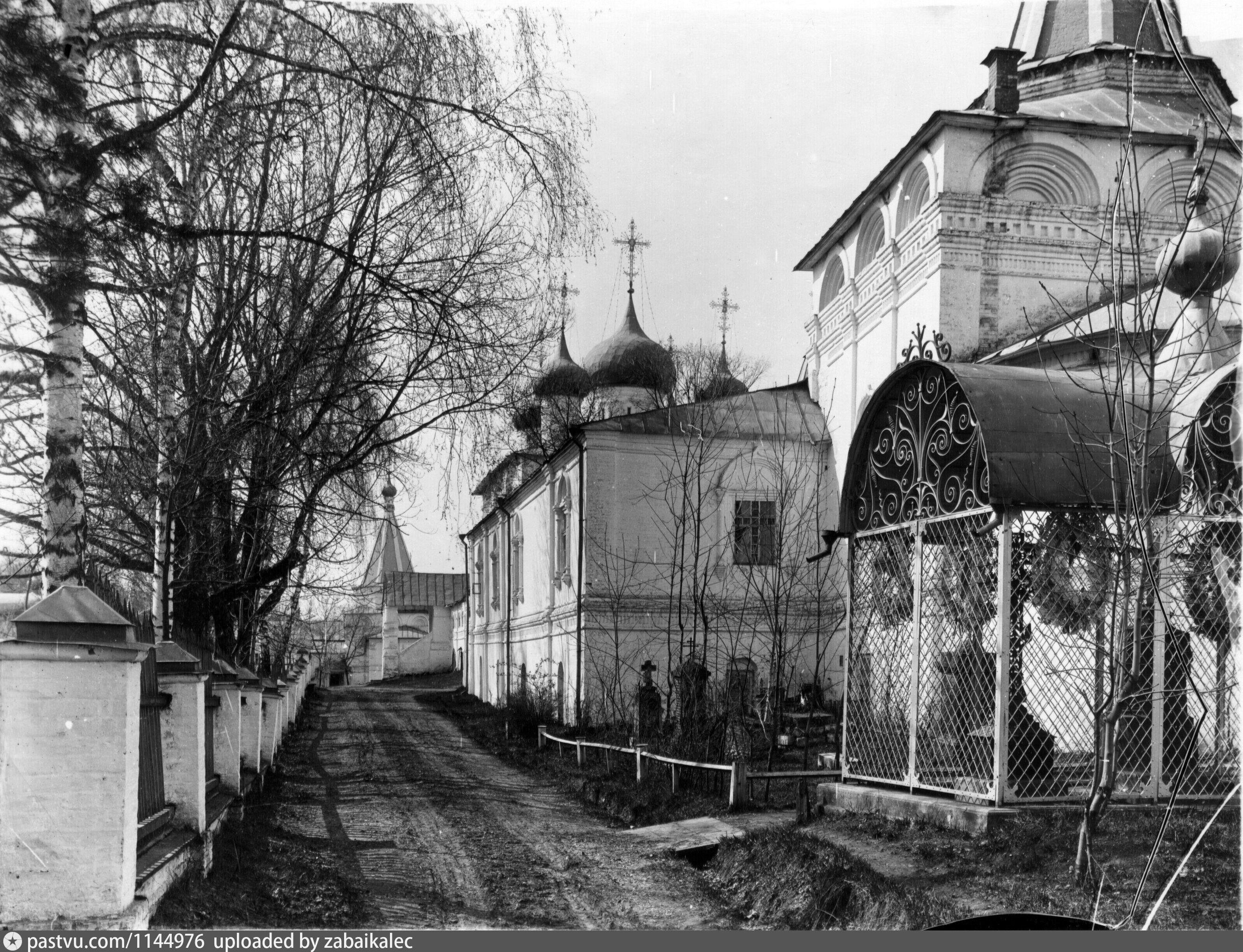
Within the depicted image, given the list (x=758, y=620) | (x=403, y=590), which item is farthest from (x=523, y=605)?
(x=403, y=590)

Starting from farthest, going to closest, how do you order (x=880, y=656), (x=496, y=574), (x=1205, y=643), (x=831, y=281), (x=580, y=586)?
(x=496, y=574) < (x=831, y=281) < (x=580, y=586) < (x=880, y=656) < (x=1205, y=643)

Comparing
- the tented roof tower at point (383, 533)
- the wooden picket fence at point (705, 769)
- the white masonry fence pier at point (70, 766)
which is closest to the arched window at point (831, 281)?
the tented roof tower at point (383, 533)

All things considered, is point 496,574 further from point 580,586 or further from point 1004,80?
point 1004,80

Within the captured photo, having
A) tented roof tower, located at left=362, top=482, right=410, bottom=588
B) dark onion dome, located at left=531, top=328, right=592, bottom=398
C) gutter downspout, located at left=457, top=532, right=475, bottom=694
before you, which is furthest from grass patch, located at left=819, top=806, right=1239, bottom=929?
gutter downspout, located at left=457, top=532, right=475, bottom=694

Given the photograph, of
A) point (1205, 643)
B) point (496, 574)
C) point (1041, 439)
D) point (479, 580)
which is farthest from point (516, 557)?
point (1041, 439)

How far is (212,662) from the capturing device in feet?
28.3

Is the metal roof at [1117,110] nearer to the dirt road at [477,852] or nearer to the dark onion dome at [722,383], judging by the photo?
the dark onion dome at [722,383]

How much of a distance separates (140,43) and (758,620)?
16225 mm

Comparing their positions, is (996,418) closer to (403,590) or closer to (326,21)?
(326,21)

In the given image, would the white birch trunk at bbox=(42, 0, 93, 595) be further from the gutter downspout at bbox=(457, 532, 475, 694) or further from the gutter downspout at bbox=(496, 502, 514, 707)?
the gutter downspout at bbox=(457, 532, 475, 694)

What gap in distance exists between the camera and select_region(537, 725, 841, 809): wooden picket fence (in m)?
Answer: 10.2

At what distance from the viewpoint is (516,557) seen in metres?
31.6

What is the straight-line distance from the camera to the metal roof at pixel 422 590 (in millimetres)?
62438

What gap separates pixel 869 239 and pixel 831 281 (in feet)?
7.12
